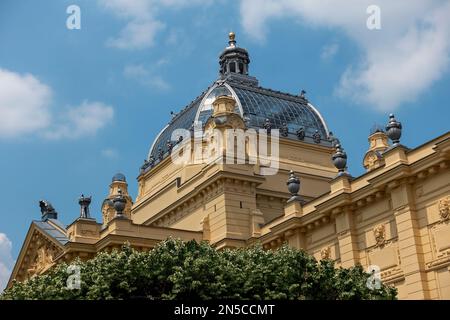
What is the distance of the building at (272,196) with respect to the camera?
33500 mm

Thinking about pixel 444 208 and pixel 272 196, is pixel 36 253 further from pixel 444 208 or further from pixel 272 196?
pixel 444 208

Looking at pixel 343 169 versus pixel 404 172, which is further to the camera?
pixel 343 169

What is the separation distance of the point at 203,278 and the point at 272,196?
A: 75.8 feet

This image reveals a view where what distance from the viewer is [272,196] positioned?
4956 centimetres

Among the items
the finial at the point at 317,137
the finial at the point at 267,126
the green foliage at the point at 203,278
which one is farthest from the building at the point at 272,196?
the green foliage at the point at 203,278

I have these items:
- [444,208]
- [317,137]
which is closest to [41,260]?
[317,137]

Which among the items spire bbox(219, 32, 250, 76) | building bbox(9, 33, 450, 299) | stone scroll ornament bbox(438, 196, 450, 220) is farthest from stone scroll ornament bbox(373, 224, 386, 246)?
spire bbox(219, 32, 250, 76)

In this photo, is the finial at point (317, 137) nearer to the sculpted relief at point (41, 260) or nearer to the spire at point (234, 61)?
the spire at point (234, 61)

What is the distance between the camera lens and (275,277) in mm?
27516

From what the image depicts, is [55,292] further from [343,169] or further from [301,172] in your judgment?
[301,172]

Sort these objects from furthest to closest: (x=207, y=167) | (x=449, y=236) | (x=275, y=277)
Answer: (x=207, y=167)
(x=449, y=236)
(x=275, y=277)

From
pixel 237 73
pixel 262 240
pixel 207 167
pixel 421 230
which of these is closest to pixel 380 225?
pixel 421 230

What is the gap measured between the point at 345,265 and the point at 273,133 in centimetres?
1935

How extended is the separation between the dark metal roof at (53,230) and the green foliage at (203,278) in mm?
21320
